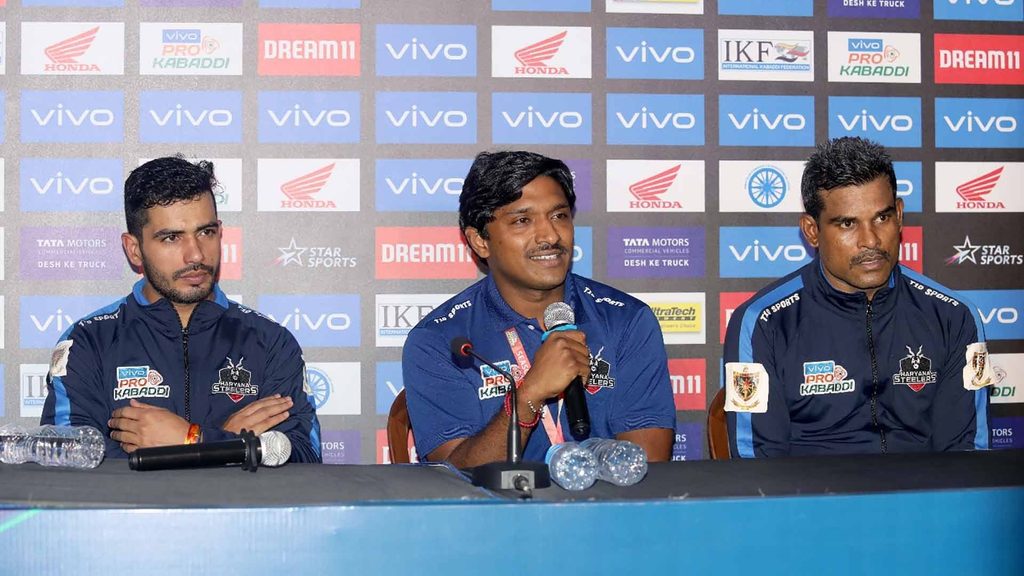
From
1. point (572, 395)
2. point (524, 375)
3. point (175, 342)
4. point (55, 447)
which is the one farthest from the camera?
point (175, 342)

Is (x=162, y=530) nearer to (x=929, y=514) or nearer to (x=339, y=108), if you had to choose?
(x=929, y=514)

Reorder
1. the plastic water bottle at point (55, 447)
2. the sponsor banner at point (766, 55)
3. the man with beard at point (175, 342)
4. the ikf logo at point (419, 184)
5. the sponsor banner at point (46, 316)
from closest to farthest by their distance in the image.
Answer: the plastic water bottle at point (55, 447)
the man with beard at point (175, 342)
the sponsor banner at point (46, 316)
the ikf logo at point (419, 184)
the sponsor banner at point (766, 55)

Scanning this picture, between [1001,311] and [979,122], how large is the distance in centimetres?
71

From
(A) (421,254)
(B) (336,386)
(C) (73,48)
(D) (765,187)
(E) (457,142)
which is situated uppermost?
(C) (73,48)

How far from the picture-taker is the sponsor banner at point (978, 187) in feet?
11.2

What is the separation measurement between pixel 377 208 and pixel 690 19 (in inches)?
51.7

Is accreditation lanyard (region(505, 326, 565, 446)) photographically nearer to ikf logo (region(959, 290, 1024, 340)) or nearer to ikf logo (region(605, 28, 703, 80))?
ikf logo (region(605, 28, 703, 80))

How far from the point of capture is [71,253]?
3113 mm

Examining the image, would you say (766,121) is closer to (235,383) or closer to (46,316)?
(235,383)

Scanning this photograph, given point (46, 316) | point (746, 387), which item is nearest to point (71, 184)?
point (46, 316)

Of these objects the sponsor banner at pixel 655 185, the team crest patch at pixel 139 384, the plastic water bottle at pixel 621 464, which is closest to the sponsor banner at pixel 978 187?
the sponsor banner at pixel 655 185

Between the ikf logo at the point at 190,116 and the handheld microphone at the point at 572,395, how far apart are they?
1.66 m

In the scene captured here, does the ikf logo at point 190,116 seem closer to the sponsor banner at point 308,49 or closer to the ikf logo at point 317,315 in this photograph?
the sponsor banner at point 308,49

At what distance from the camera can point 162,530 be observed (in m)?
1.17
